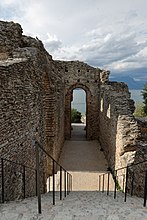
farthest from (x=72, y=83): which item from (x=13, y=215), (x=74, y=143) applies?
(x=13, y=215)

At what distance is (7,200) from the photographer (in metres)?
4.45

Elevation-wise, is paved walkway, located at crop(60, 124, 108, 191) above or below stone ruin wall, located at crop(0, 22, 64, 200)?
below

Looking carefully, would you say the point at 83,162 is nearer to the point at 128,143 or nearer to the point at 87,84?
the point at 128,143

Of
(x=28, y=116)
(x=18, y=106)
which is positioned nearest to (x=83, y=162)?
(x=28, y=116)

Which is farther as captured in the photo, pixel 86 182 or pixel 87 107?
pixel 87 107

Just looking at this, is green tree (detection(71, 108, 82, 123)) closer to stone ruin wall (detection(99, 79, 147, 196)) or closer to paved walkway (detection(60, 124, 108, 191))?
paved walkway (detection(60, 124, 108, 191))

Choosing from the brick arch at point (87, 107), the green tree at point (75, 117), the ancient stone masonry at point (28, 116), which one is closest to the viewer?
the ancient stone masonry at point (28, 116)

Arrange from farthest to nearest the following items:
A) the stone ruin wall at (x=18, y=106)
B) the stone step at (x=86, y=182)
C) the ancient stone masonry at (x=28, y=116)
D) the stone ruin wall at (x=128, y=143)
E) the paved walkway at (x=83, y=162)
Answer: the paved walkway at (x=83, y=162)
the stone step at (x=86, y=182)
the stone ruin wall at (x=128, y=143)
the ancient stone masonry at (x=28, y=116)
the stone ruin wall at (x=18, y=106)

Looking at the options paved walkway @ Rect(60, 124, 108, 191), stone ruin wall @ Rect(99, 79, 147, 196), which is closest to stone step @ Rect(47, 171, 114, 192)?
paved walkway @ Rect(60, 124, 108, 191)

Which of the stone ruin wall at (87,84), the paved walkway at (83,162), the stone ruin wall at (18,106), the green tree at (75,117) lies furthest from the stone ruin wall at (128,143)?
the green tree at (75,117)

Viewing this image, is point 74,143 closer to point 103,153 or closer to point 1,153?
point 103,153

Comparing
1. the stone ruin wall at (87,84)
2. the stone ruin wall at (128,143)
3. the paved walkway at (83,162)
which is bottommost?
the paved walkway at (83,162)

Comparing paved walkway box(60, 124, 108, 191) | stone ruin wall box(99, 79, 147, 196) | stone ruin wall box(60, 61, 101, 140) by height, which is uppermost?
stone ruin wall box(60, 61, 101, 140)

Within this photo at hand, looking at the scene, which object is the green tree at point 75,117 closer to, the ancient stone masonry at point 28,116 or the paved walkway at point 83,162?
the paved walkway at point 83,162
